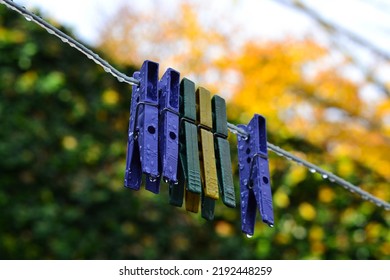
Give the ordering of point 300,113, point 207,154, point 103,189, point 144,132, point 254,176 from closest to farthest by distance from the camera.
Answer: point 144,132 → point 207,154 → point 254,176 → point 103,189 → point 300,113

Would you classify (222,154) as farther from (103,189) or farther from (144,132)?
(103,189)

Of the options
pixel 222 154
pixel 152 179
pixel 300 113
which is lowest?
pixel 152 179

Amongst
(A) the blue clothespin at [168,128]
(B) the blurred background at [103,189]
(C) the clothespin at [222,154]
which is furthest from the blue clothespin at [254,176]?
(B) the blurred background at [103,189]

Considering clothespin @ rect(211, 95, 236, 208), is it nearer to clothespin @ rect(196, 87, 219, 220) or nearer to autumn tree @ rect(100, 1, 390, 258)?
clothespin @ rect(196, 87, 219, 220)

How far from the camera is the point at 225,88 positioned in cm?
1221

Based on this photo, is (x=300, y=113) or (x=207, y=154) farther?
(x=300, y=113)

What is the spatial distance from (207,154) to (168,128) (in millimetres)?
Result: 124

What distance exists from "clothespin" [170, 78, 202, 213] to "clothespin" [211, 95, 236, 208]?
65mm

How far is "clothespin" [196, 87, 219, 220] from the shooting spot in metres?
1.27

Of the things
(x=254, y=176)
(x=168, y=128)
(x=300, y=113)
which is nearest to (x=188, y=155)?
(x=168, y=128)

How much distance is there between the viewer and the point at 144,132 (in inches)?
46.9

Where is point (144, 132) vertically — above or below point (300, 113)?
below

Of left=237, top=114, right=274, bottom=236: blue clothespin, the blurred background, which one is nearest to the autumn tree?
the blurred background

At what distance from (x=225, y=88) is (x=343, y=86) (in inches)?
132
